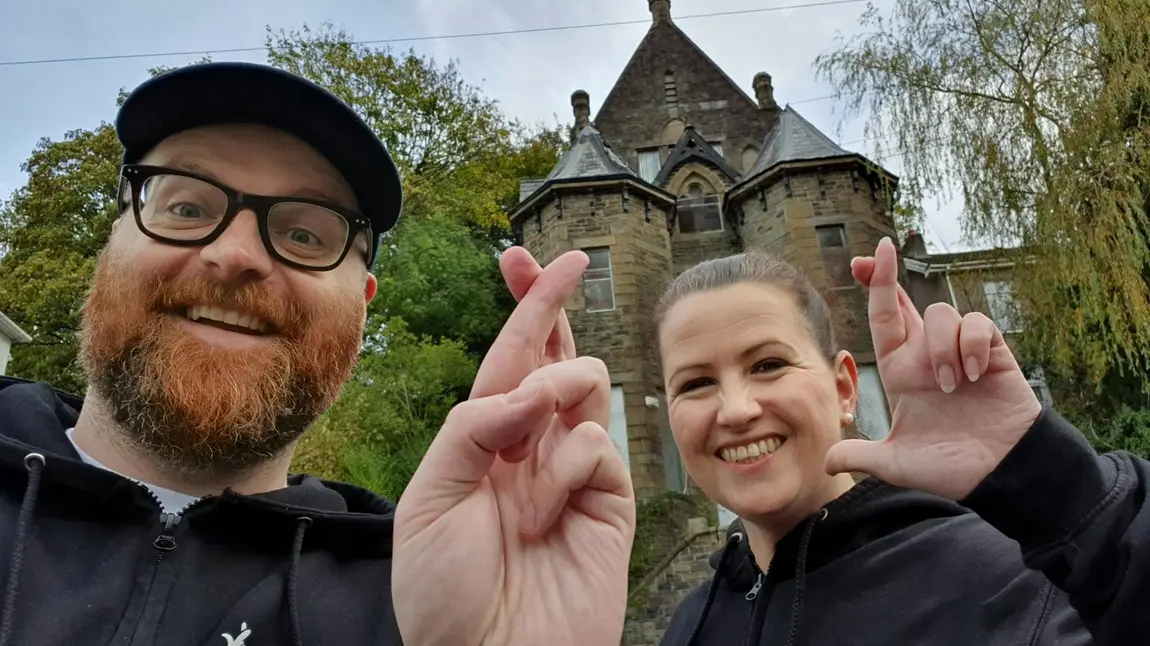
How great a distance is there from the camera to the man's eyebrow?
174 centimetres

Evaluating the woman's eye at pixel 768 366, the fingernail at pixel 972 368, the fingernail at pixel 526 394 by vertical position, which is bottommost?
the fingernail at pixel 972 368

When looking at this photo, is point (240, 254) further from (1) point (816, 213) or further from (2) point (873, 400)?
(1) point (816, 213)

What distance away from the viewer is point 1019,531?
1.29m

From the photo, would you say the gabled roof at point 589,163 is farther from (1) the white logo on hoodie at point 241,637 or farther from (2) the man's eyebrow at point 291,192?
(1) the white logo on hoodie at point 241,637

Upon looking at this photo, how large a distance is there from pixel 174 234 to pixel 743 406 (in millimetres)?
1520

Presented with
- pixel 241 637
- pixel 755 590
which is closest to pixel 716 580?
pixel 755 590

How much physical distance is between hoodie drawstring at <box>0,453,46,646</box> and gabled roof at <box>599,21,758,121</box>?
831 inches

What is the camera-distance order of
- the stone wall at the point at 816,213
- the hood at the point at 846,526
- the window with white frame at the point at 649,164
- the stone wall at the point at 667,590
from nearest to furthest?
the hood at the point at 846,526, the stone wall at the point at 667,590, the stone wall at the point at 816,213, the window with white frame at the point at 649,164

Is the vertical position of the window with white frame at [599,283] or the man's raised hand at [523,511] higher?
the window with white frame at [599,283]

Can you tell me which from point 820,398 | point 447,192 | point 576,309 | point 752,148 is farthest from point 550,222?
point 820,398

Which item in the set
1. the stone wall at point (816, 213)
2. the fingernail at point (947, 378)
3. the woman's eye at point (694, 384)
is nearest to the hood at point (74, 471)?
the woman's eye at point (694, 384)

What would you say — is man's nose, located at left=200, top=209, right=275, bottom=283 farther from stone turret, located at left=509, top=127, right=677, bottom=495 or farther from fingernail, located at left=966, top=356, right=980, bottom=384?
stone turret, located at left=509, top=127, right=677, bottom=495

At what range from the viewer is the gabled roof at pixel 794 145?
624 inches

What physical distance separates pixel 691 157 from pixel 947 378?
18.2 metres
